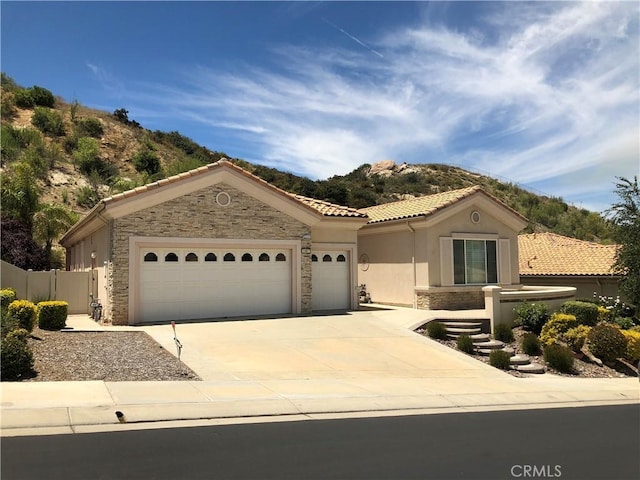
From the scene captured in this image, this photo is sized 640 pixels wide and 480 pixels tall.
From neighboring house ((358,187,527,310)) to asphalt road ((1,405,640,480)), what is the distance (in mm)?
13177

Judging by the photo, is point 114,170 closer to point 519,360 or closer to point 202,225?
point 202,225

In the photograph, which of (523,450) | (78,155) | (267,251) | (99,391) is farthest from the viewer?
(78,155)

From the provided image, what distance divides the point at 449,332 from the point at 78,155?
40403mm

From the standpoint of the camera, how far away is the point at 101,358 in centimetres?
1227

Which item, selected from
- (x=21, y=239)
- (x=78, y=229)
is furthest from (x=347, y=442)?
(x=21, y=239)

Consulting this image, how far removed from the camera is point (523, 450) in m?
7.39

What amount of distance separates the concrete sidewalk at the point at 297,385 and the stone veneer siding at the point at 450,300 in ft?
11.2

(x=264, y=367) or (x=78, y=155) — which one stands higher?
(x=78, y=155)

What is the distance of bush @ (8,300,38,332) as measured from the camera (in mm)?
13758

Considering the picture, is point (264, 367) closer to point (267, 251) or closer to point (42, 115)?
point (267, 251)

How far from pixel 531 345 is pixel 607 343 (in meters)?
2.05

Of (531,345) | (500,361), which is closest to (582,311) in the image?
(531,345)

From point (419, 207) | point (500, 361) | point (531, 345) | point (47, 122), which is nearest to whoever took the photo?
point (500, 361)
